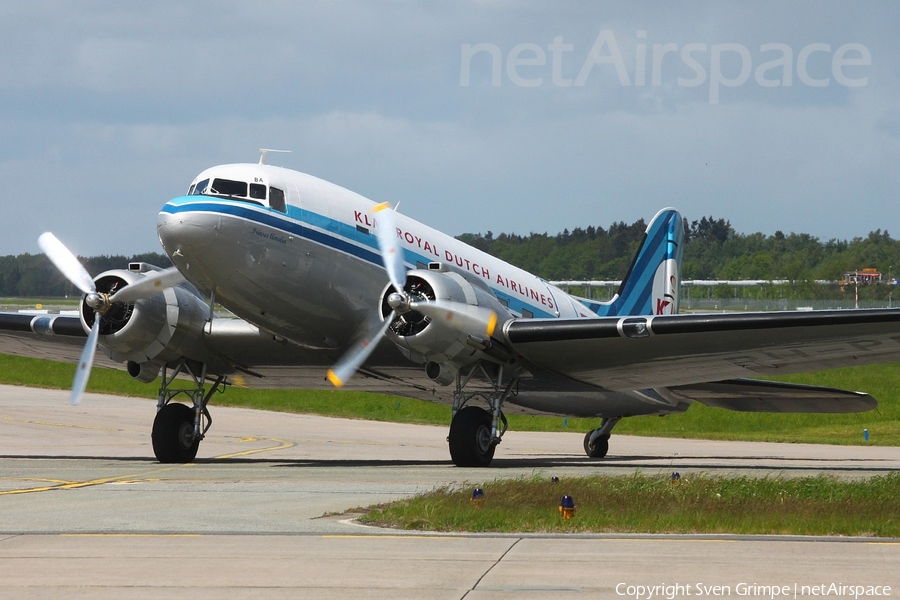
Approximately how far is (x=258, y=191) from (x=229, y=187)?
0.54m

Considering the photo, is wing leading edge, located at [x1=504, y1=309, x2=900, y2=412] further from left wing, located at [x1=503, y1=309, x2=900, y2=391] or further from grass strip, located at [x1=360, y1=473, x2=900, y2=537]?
grass strip, located at [x1=360, y1=473, x2=900, y2=537]

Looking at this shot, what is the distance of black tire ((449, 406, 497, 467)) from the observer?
68.4 feet

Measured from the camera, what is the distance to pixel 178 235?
19.3 meters

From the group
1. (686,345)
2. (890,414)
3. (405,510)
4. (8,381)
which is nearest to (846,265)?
(890,414)

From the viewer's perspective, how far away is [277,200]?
2022cm

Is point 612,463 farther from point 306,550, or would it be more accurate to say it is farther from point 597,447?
point 306,550

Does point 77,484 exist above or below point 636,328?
below

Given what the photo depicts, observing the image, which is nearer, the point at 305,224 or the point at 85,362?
→ the point at 305,224

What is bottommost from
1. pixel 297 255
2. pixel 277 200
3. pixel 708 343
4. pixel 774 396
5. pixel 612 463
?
pixel 612 463

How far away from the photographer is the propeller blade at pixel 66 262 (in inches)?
898

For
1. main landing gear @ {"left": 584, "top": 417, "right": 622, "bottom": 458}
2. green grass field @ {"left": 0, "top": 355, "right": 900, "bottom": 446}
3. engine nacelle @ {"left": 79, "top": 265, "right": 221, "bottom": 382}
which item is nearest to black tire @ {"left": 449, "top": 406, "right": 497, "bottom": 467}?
engine nacelle @ {"left": 79, "top": 265, "right": 221, "bottom": 382}

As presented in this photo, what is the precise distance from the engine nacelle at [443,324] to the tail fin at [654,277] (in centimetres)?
937

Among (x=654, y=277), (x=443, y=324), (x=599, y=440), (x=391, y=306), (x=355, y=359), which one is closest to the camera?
(x=443, y=324)

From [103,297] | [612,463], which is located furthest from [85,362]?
[612,463]
